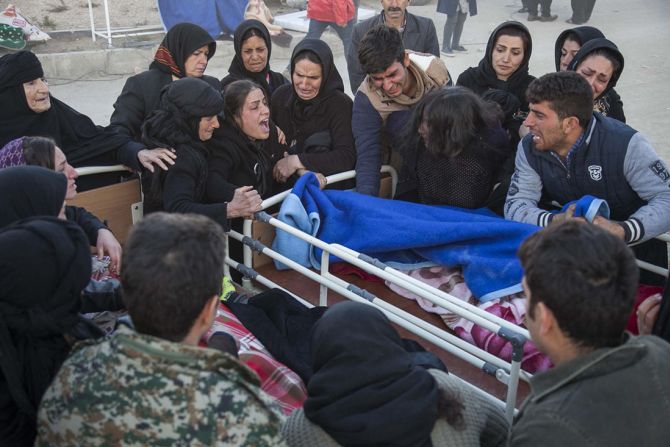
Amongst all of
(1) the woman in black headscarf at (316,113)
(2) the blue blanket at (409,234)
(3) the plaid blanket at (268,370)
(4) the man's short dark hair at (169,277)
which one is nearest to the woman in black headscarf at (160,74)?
(1) the woman in black headscarf at (316,113)

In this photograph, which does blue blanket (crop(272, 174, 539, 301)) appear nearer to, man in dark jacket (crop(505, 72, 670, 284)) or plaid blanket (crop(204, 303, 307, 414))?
man in dark jacket (crop(505, 72, 670, 284))

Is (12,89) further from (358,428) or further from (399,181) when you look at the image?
(358,428)

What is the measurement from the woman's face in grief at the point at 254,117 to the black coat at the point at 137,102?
27.2 inches

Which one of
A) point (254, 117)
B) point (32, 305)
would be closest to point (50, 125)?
point (254, 117)

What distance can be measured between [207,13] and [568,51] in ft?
25.6

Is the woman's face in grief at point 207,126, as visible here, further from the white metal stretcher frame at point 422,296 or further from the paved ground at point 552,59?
the paved ground at point 552,59

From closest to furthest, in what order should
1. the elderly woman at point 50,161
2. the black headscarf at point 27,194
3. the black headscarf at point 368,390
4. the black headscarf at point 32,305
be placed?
1. the black headscarf at point 368,390
2. the black headscarf at point 32,305
3. the black headscarf at point 27,194
4. the elderly woman at point 50,161

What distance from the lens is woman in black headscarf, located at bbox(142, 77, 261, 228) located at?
11.8 feet

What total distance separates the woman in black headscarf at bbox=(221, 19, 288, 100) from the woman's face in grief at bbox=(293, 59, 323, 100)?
1.57 ft

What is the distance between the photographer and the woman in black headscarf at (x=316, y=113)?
174 inches

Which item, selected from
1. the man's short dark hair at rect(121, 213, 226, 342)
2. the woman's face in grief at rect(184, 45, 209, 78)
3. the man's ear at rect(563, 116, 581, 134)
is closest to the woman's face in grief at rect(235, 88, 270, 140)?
the woman's face in grief at rect(184, 45, 209, 78)

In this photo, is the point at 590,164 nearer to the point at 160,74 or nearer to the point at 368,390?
the point at 368,390

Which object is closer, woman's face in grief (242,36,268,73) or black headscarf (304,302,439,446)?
black headscarf (304,302,439,446)

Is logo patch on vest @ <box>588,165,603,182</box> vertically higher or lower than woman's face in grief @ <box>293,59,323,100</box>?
lower
